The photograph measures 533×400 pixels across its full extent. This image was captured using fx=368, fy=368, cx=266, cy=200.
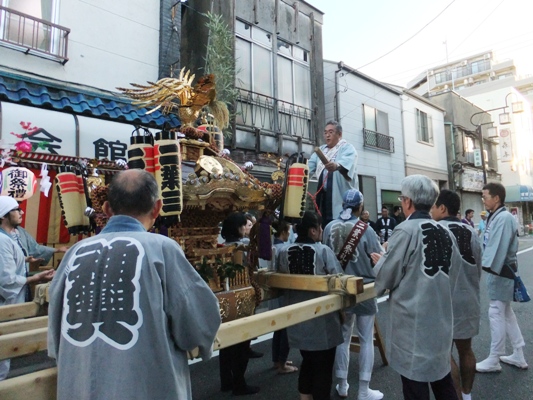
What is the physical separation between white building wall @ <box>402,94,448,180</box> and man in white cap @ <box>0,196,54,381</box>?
17663 millimetres

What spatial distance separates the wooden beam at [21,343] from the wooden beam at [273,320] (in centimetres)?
99

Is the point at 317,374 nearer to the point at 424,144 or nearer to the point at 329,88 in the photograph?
the point at 329,88

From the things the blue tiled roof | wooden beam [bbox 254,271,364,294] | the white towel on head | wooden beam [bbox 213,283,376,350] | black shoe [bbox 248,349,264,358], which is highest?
the blue tiled roof

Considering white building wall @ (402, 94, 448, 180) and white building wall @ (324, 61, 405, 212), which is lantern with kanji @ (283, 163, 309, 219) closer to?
white building wall @ (324, 61, 405, 212)

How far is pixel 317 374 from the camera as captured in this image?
320cm

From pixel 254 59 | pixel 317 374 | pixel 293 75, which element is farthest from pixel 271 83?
pixel 317 374

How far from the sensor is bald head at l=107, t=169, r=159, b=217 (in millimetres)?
1737

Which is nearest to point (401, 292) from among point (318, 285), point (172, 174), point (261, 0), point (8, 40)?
point (318, 285)

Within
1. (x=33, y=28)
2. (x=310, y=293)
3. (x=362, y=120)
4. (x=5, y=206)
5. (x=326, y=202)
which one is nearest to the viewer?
(x=310, y=293)

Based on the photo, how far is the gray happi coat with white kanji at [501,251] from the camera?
170 inches

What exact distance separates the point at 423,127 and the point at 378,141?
520cm

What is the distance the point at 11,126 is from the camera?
6191 mm

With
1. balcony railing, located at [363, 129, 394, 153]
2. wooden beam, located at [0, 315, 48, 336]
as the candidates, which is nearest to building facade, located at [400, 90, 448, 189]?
balcony railing, located at [363, 129, 394, 153]

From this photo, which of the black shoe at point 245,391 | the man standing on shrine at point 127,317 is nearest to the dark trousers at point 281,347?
the black shoe at point 245,391
